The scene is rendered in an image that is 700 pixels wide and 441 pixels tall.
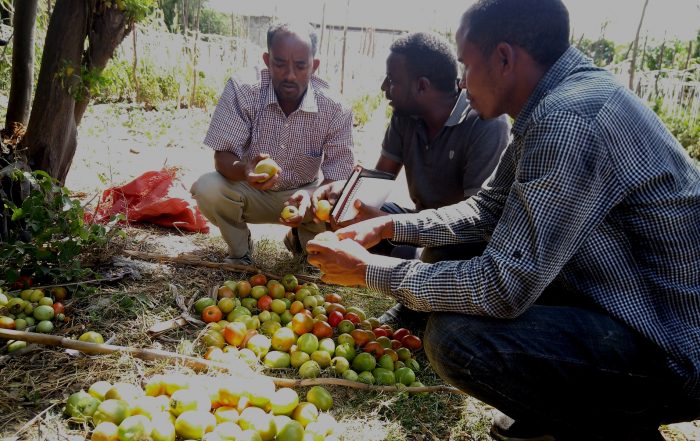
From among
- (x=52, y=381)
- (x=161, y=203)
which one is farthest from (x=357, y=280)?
(x=161, y=203)

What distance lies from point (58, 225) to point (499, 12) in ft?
8.16

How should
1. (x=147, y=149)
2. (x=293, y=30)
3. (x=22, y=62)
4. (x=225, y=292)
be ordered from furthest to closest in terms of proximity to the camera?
(x=147, y=149) → (x=22, y=62) → (x=293, y=30) → (x=225, y=292)

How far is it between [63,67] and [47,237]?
1.28 metres

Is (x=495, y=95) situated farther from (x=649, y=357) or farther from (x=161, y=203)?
(x=161, y=203)

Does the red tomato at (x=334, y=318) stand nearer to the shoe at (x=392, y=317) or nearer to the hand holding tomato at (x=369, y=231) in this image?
the shoe at (x=392, y=317)

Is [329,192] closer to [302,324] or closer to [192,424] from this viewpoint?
[302,324]

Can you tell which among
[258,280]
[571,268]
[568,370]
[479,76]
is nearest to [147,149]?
[258,280]

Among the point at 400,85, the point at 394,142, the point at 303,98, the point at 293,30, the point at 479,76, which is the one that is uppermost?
the point at 293,30

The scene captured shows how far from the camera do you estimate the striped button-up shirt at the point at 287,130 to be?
3836 mm

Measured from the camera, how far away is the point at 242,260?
4.02m

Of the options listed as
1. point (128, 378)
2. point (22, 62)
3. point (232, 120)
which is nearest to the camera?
point (128, 378)

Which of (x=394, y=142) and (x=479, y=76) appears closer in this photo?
(x=479, y=76)

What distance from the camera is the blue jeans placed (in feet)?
6.09

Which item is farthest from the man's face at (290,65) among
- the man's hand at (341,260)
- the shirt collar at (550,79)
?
the shirt collar at (550,79)
